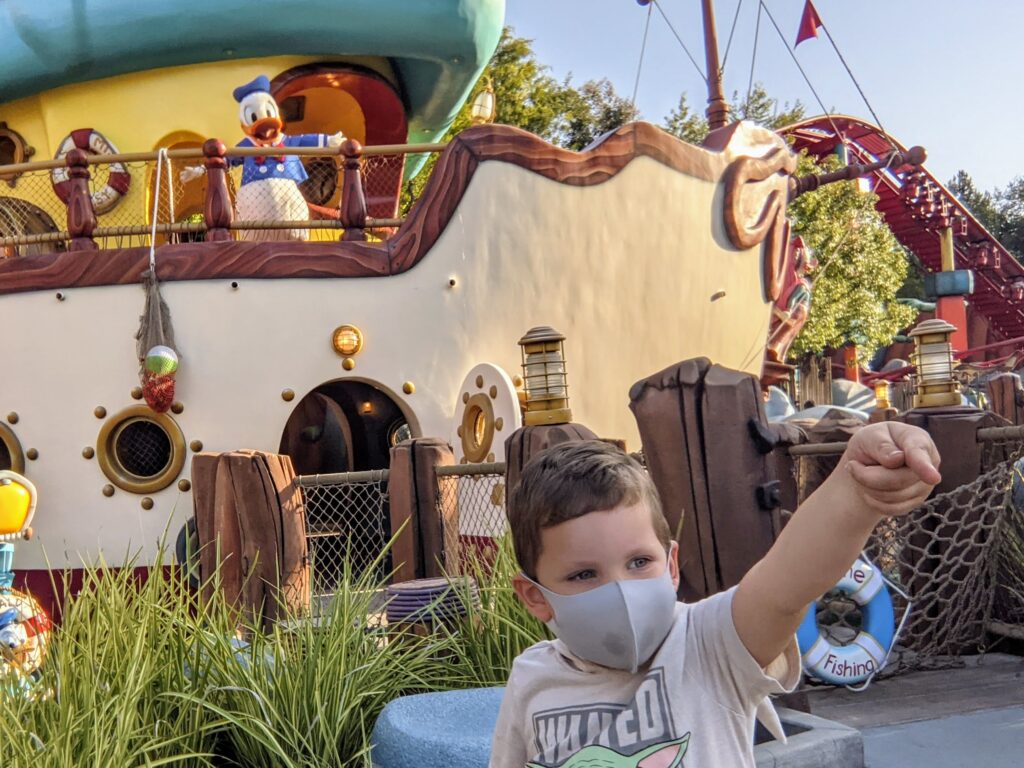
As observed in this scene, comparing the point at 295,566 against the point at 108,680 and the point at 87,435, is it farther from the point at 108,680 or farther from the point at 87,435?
the point at 87,435

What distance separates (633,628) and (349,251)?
20.7 feet

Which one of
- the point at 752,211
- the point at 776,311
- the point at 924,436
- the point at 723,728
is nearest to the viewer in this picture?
the point at 924,436

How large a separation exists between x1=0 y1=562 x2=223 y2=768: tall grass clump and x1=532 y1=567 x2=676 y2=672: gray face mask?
131cm

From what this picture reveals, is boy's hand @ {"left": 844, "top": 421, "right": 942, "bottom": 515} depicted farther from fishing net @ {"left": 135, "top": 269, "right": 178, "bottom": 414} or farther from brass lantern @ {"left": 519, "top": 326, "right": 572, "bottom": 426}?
fishing net @ {"left": 135, "top": 269, "right": 178, "bottom": 414}

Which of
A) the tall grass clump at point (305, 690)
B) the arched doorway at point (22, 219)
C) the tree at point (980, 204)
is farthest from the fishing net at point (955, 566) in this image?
the tree at point (980, 204)

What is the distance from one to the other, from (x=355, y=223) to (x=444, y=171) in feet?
2.49

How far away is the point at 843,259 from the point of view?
67.6ft

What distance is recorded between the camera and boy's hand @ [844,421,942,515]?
99 centimetres

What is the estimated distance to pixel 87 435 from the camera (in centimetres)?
711

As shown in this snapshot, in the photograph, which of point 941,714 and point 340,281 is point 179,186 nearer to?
point 340,281

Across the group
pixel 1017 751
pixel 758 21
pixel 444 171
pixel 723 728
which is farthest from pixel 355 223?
pixel 758 21

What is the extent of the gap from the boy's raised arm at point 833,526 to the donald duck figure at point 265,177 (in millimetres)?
6638

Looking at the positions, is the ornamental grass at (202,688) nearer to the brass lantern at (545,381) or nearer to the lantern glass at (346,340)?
the brass lantern at (545,381)

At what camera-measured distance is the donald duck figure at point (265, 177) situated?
7.64 meters
